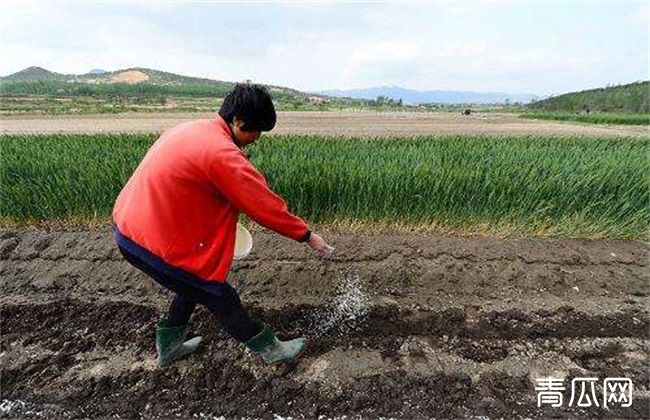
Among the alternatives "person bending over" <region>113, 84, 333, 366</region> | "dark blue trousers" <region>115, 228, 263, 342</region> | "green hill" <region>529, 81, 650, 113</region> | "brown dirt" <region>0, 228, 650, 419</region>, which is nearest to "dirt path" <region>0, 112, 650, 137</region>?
"brown dirt" <region>0, 228, 650, 419</region>

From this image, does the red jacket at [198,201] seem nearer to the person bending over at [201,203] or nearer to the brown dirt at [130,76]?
the person bending over at [201,203]

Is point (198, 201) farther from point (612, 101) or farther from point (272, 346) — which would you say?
point (612, 101)

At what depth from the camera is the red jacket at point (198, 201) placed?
6.68ft

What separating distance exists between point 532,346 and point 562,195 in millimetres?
2204

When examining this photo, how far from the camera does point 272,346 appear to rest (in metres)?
2.66

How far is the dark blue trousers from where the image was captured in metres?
2.23

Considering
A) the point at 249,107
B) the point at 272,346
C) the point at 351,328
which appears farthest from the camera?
the point at 351,328

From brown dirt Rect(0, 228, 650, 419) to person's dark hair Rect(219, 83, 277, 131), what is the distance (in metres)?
1.43

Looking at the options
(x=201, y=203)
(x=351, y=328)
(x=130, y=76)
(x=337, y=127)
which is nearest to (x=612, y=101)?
(x=337, y=127)

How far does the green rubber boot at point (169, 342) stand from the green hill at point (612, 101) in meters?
58.5

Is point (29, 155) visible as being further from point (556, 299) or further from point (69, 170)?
point (556, 299)

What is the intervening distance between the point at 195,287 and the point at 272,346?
2.11 ft

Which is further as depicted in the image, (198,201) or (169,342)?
(169,342)

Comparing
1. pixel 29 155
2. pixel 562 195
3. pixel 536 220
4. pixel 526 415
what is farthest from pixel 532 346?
pixel 29 155
